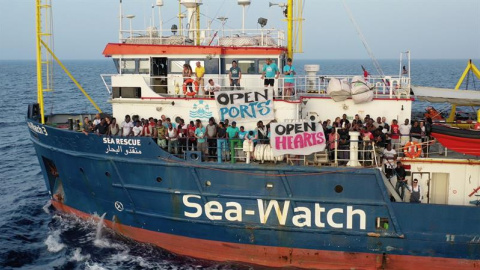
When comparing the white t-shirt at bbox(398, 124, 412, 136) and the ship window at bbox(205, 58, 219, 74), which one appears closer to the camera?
the white t-shirt at bbox(398, 124, 412, 136)

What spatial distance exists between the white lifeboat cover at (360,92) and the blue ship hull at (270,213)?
11.4 feet

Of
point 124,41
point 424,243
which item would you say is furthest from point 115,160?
point 424,243

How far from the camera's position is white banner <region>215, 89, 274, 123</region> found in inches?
658

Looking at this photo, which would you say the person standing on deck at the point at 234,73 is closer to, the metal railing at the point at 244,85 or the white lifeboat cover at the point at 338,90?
the metal railing at the point at 244,85

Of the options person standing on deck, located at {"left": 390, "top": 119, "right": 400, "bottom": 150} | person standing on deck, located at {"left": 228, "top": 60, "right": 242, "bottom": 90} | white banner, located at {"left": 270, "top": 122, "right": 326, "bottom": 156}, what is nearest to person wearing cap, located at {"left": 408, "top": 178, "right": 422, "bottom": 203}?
person standing on deck, located at {"left": 390, "top": 119, "right": 400, "bottom": 150}

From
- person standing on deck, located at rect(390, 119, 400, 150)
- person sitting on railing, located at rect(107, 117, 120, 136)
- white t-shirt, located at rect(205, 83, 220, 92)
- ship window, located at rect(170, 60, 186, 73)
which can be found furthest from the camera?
ship window, located at rect(170, 60, 186, 73)

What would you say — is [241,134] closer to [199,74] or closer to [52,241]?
[199,74]

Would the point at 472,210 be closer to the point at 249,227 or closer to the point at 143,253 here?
the point at 249,227

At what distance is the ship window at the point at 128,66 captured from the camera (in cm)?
1847

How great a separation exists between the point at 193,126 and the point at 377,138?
529 centimetres

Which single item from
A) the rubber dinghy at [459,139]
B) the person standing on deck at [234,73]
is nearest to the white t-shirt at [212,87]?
the person standing on deck at [234,73]

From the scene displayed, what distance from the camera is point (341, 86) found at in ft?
57.2

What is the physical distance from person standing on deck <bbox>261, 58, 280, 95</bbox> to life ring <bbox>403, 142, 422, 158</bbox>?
4.50 meters

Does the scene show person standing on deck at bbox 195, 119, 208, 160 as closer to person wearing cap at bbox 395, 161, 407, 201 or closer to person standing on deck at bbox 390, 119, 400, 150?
person wearing cap at bbox 395, 161, 407, 201
